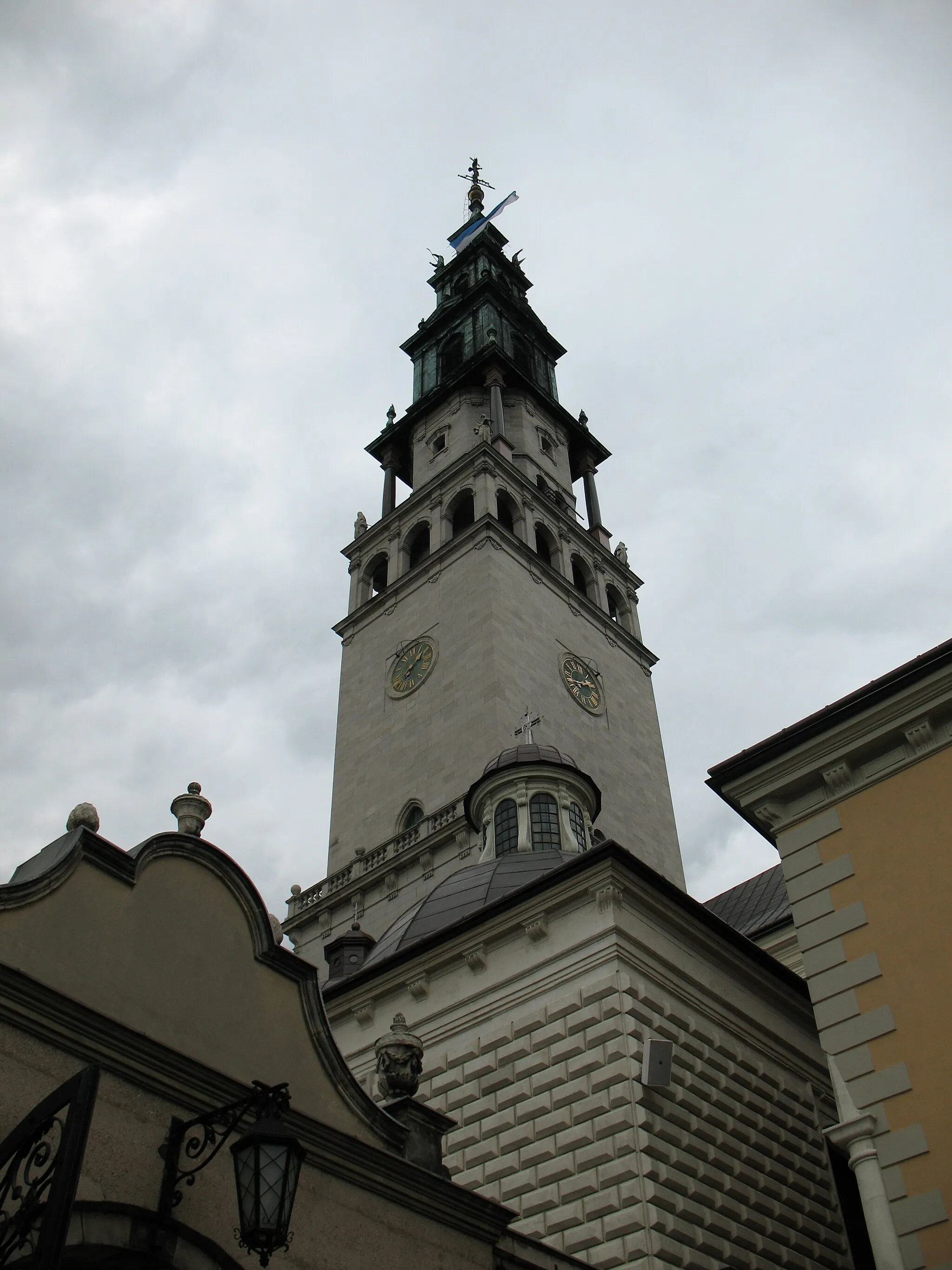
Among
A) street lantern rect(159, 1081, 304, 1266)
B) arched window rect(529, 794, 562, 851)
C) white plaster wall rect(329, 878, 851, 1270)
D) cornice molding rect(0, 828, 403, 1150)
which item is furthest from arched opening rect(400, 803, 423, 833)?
street lantern rect(159, 1081, 304, 1266)

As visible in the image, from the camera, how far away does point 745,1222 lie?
61.8 feet

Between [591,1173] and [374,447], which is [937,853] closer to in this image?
[591,1173]

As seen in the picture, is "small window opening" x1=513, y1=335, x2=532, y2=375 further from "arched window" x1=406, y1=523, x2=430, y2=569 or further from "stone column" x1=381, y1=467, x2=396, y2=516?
"arched window" x1=406, y1=523, x2=430, y2=569

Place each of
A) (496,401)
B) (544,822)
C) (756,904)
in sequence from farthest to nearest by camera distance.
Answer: (496,401) < (756,904) < (544,822)

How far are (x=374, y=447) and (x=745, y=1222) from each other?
4741 cm

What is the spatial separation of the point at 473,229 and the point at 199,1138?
239 feet

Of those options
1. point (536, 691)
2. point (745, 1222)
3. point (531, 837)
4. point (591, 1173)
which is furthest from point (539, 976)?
point (536, 691)

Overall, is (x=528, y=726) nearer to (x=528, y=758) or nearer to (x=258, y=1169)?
(x=528, y=758)

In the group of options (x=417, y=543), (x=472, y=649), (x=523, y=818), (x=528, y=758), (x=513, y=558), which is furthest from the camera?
(x=417, y=543)

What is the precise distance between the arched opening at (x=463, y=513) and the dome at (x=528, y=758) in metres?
19.3

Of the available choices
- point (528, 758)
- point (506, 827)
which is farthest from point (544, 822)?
point (528, 758)

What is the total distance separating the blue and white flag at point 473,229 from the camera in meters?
75.8

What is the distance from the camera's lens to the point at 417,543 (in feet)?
175

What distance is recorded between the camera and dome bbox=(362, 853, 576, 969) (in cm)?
2389
